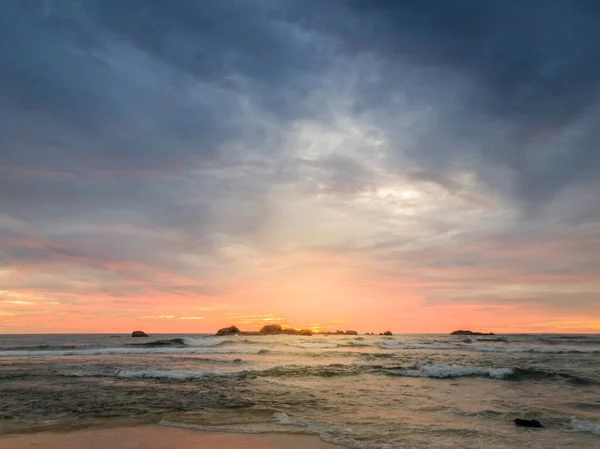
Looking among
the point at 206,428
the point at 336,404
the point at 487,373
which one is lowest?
the point at 487,373

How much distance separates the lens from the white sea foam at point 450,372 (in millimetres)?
25688

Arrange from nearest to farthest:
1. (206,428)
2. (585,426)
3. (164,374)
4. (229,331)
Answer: (206,428)
(585,426)
(164,374)
(229,331)

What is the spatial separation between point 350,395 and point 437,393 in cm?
408

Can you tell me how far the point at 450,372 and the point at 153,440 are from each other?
21.6 metres

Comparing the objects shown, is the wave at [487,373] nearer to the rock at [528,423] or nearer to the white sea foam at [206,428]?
the rock at [528,423]

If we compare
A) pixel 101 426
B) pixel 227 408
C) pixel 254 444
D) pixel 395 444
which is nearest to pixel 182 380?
pixel 227 408

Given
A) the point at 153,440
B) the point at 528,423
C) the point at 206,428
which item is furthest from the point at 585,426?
the point at 153,440

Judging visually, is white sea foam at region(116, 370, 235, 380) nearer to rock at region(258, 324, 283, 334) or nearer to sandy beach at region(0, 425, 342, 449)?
sandy beach at region(0, 425, 342, 449)

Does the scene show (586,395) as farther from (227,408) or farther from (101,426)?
(101,426)

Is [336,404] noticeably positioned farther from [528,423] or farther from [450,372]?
[450,372]

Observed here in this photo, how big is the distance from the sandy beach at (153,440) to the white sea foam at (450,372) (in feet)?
57.2

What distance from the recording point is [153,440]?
1036 centimetres

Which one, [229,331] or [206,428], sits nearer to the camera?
[206,428]

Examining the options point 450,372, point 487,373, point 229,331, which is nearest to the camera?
point 487,373
